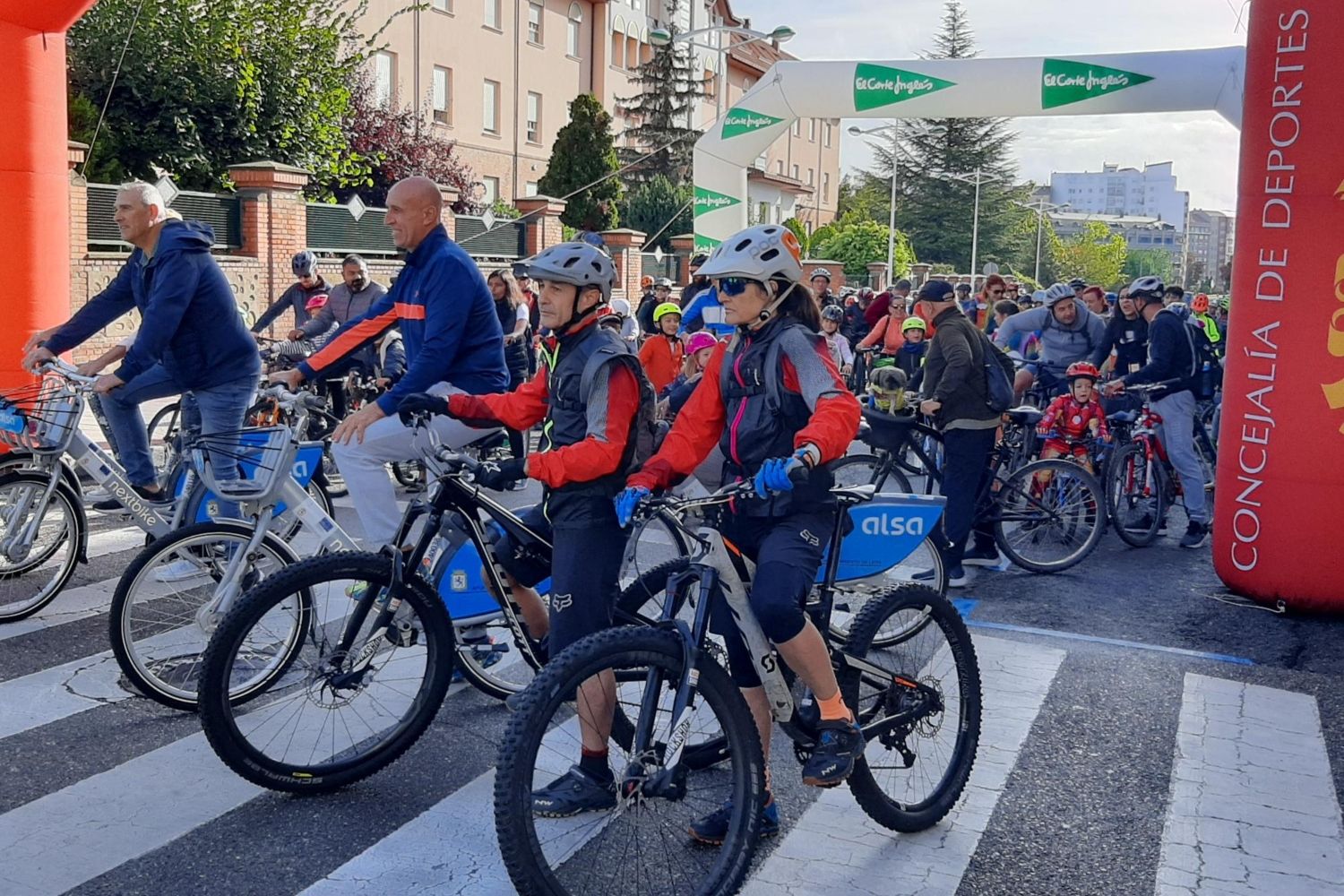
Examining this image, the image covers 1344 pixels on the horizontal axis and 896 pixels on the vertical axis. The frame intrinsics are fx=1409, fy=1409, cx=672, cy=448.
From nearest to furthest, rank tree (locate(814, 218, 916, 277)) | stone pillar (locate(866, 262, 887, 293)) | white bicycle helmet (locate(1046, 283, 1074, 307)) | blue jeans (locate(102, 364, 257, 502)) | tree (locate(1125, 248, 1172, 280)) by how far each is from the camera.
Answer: blue jeans (locate(102, 364, 257, 502)) < white bicycle helmet (locate(1046, 283, 1074, 307)) < stone pillar (locate(866, 262, 887, 293)) < tree (locate(814, 218, 916, 277)) < tree (locate(1125, 248, 1172, 280))

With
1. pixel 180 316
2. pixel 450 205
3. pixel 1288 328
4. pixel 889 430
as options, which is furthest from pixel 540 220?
pixel 180 316

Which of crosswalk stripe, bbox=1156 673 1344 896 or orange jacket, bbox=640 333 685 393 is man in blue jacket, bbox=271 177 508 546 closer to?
crosswalk stripe, bbox=1156 673 1344 896

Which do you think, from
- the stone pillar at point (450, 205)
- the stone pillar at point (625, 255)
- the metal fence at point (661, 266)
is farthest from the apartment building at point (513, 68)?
the stone pillar at point (450, 205)

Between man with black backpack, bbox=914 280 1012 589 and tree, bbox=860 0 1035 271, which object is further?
tree, bbox=860 0 1035 271

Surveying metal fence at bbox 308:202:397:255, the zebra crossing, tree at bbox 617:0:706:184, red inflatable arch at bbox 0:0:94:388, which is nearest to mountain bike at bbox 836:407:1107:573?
the zebra crossing

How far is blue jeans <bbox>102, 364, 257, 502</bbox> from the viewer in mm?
7219

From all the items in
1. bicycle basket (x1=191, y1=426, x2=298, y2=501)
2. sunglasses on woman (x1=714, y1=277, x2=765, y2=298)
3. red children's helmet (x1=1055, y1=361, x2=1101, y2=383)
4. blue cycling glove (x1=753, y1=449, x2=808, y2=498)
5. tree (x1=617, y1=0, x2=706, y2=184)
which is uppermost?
tree (x1=617, y1=0, x2=706, y2=184)

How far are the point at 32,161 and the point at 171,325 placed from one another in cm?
438

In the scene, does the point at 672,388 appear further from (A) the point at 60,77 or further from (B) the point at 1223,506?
(A) the point at 60,77

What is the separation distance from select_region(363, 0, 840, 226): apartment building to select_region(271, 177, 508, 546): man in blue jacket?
93.7 ft

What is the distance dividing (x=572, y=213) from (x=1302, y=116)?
3346cm

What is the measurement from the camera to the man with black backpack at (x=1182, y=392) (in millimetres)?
10633

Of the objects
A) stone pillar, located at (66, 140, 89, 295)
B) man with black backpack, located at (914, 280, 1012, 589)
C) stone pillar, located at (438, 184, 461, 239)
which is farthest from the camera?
stone pillar, located at (438, 184, 461, 239)

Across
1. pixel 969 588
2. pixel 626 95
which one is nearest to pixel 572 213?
pixel 626 95
